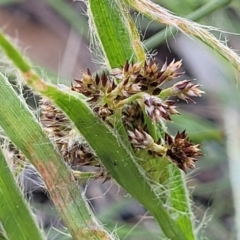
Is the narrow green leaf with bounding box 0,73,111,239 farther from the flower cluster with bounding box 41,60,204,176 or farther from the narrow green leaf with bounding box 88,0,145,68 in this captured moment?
the narrow green leaf with bounding box 88,0,145,68

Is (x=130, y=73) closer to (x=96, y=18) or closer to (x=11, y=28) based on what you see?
(x=96, y=18)

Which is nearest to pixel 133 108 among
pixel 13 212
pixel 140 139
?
pixel 140 139

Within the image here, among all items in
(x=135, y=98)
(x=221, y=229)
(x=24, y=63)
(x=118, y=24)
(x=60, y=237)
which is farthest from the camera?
(x=221, y=229)

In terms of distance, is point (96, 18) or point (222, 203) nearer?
point (96, 18)

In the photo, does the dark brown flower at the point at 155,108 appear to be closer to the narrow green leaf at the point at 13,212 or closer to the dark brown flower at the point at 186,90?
the dark brown flower at the point at 186,90

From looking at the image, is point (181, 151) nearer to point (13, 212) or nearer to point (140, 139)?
point (140, 139)

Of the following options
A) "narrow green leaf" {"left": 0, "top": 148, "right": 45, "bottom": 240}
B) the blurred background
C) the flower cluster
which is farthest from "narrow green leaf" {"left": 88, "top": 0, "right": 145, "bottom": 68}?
the blurred background

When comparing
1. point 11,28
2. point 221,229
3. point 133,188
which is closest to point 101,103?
point 133,188
